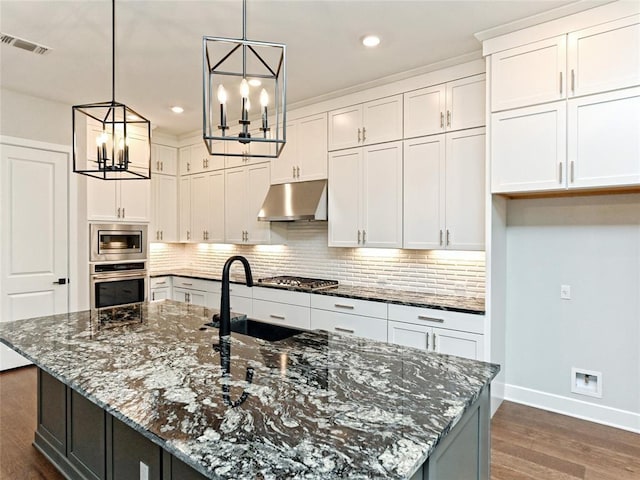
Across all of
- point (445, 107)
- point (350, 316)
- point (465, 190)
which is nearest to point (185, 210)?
point (350, 316)

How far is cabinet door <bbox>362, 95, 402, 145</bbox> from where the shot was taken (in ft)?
11.9

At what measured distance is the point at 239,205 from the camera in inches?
198

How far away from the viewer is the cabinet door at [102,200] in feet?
15.3

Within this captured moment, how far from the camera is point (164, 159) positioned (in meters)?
5.68

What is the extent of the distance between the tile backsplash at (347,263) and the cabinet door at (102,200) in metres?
1.06

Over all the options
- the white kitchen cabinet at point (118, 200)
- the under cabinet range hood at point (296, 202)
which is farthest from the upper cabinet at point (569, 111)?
the white kitchen cabinet at point (118, 200)

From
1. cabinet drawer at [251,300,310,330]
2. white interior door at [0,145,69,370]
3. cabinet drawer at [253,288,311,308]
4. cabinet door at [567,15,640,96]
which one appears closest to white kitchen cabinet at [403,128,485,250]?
cabinet door at [567,15,640,96]

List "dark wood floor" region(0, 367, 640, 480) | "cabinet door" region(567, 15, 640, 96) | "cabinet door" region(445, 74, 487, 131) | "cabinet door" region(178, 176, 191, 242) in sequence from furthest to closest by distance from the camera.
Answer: "cabinet door" region(178, 176, 191, 242) → "cabinet door" region(445, 74, 487, 131) → "cabinet door" region(567, 15, 640, 96) → "dark wood floor" region(0, 367, 640, 480)

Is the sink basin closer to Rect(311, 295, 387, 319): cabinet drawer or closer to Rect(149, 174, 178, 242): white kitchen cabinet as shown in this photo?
Rect(311, 295, 387, 319): cabinet drawer

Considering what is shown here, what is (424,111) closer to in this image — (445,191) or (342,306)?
(445,191)

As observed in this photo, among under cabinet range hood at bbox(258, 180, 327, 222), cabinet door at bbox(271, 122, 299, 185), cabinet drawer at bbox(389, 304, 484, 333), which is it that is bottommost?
cabinet drawer at bbox(389, 304, 484, 333)

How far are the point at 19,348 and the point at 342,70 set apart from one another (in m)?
3.14

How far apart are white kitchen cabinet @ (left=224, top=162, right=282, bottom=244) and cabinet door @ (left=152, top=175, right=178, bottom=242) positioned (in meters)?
1.10

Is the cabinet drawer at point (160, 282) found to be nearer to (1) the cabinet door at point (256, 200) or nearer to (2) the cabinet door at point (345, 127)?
(1) the cabinet door at point (256, 200)
